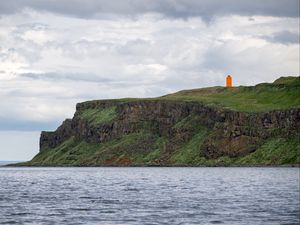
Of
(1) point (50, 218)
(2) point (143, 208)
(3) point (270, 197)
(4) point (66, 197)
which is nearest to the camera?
(1) point (50, 218)

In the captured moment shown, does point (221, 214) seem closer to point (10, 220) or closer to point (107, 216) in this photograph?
point (107, 216)

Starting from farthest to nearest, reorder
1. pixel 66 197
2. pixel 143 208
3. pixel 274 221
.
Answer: pixel 66 197, pixel 143 208, pixel 274 221

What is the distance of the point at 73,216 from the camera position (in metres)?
81.9

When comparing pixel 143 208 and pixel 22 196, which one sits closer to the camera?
pixel 143 208

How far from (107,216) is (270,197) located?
30587mm

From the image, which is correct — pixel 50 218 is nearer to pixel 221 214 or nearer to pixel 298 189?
pixel 221 214

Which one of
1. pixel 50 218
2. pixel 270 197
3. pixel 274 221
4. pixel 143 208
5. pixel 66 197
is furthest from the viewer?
pixel 66 197

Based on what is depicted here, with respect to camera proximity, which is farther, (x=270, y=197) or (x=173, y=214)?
(x=270, y=197)

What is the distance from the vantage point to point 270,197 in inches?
→ 4090

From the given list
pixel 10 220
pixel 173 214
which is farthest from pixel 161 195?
pixel 10 220

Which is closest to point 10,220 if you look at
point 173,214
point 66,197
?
point 173,214

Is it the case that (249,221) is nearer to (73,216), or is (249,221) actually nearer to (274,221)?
(274,221)

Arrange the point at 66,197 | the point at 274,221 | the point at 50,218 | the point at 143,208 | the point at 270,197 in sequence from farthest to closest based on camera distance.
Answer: the point at 66,197
the point at 270,197
the point at 143,208
the point at 50,218
the point at 274,221

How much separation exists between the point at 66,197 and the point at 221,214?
123ft
